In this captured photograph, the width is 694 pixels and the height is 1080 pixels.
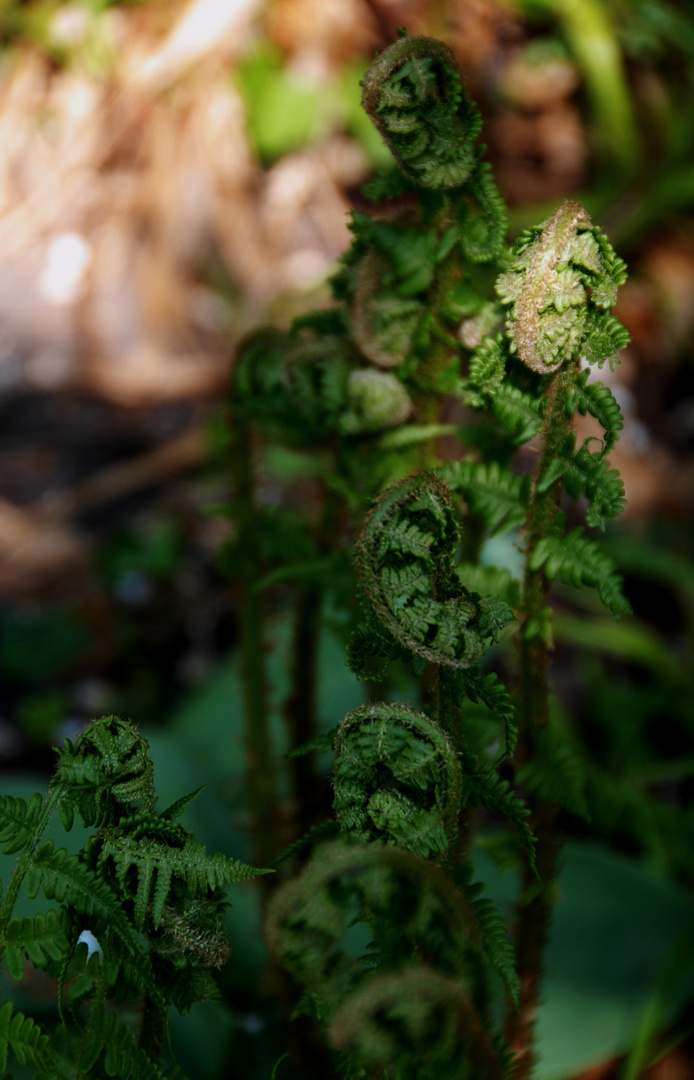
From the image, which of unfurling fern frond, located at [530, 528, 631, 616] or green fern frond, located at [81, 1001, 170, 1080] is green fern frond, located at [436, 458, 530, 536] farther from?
green fern frond, located at [81, 1001, 170, 1080]

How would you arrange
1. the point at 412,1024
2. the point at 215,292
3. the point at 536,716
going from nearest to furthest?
1. the point at 412,1024
2. the point at 536,716
3. the point at 215,292

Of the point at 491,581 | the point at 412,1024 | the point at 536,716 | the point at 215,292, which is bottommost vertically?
the point at 412,1024

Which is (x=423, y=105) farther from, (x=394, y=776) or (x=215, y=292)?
(x=215, y=292)

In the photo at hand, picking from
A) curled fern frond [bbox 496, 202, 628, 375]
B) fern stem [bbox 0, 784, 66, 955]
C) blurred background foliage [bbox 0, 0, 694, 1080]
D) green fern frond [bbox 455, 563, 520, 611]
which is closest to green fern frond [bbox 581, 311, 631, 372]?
curled fern frond [bbox 496, 202, 628, 375]

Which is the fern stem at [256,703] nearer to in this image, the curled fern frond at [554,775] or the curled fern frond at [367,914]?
the curled fern frond at [554,775]

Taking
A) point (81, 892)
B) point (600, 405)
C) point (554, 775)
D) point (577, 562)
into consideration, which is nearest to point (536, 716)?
point (554, 775)

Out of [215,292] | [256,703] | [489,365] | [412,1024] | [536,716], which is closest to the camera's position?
[412,1024]

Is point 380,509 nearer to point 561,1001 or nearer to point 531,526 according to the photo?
point 531,526
